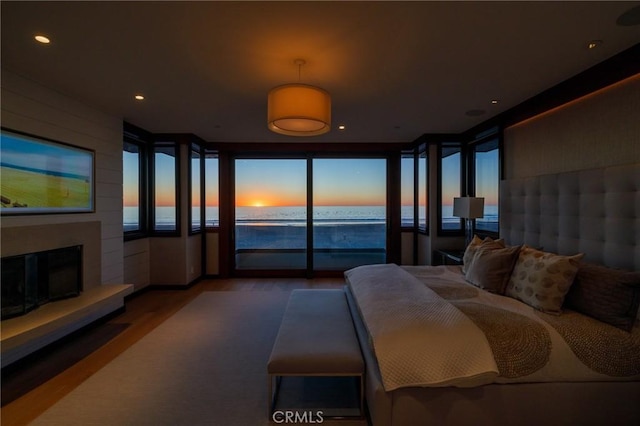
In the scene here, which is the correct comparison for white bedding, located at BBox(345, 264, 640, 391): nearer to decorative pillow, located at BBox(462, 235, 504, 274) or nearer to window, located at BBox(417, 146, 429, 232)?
decorative pillow, located at BBox(462, 235, 504, 274)

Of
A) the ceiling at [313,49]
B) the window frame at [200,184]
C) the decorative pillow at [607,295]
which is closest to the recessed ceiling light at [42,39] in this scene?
the ceiling at [313,49]

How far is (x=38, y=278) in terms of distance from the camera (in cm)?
281

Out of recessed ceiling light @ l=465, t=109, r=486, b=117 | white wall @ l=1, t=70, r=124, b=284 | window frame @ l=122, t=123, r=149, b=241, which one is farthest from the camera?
window frame @ l=122, t=123, r=149, b=241

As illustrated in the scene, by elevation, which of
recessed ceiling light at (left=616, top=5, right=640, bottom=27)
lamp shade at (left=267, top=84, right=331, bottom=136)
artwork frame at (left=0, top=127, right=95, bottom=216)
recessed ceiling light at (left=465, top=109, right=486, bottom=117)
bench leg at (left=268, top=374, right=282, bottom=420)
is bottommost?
bench leg at (left=268, top=374, right=282, bottom=420)

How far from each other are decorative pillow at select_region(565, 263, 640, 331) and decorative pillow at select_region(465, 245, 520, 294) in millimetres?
473

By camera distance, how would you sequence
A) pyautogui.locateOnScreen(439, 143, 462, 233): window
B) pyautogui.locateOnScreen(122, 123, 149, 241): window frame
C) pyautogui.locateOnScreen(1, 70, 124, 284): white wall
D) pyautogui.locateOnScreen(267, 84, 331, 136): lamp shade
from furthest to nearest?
pyautogui.locateOnScreen(439, 143, 462, 233): window, pyautogui.locateOnScreen(122, 123, 149, 241): window frame, pyautogui.locateOnScreen(1, 70, 124, 284): white wall, pyautogui.locateOnScreen(267, 84, 331, 136): lamp shade

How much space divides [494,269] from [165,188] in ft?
16.5

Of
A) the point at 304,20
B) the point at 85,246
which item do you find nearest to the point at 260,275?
the point at 85,246

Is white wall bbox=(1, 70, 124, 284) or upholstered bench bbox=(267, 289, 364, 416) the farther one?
white wall bbox=(1, 70, 124, 284)

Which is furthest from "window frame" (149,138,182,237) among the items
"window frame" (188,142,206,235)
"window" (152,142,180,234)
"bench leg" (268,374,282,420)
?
"bench leg" (268,374,282,420)

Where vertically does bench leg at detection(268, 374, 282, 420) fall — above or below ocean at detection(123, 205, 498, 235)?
below

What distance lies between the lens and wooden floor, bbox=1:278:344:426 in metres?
2.17

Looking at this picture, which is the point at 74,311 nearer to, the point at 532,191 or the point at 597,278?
the point at 597,278

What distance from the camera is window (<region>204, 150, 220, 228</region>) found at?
19.1 feet
